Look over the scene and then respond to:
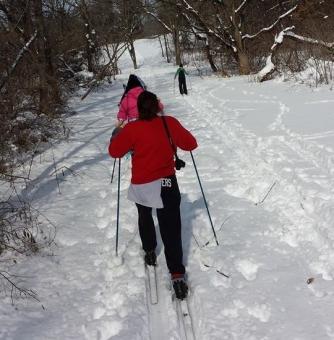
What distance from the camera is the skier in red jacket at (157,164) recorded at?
3898 millimetres

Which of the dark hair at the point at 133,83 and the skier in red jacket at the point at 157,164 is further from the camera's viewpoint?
the dark hair at the point at 133,83

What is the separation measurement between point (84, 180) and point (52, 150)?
8.02 feet

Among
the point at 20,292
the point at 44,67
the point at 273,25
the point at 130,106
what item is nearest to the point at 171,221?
the point at 20,292

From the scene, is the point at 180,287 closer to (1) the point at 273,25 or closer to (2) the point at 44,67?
(2) the point at 44,67

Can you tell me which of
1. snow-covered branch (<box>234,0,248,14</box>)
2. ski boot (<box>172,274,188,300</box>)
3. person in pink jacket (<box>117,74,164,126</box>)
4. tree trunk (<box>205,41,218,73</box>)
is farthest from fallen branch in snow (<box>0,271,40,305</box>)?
tree trunk (<box>205,41,218,73</box>)

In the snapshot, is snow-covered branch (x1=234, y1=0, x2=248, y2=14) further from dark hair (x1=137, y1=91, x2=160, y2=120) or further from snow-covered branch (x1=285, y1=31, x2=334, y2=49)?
dark hair (x1=137, y1=91, x2=160, y2=120)

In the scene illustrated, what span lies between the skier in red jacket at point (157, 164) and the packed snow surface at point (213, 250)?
1.45 feet

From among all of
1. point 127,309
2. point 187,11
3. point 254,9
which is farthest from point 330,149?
point 254,9

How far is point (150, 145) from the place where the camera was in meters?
3.92

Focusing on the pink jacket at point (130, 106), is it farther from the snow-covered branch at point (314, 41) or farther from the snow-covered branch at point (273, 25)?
the snow-covered branch at point (273, 25)

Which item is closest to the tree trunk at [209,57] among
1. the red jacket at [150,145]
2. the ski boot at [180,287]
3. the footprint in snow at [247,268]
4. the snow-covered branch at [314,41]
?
the snow-covered branch at [314,41]

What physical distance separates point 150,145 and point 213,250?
1.60 metres

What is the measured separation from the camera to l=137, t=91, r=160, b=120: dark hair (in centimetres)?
383

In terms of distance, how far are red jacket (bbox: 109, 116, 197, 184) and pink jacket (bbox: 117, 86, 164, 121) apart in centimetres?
311
